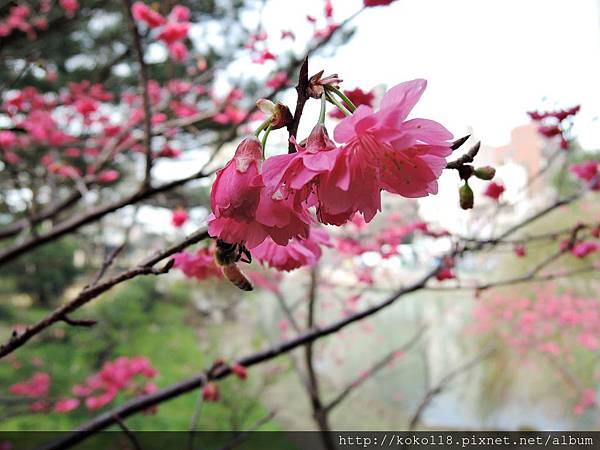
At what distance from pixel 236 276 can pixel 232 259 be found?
0.02 metres

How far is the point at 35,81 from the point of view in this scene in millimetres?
4188

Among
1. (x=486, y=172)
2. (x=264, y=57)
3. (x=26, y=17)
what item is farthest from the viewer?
(x=26, y=17)

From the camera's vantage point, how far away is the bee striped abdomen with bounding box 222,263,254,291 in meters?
0.40

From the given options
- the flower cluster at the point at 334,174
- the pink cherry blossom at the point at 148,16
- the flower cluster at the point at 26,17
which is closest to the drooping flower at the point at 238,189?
the flower cluster at the point at 334,174

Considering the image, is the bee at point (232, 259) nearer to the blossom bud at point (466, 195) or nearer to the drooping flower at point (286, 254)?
the drooping flower at point (286, 254)

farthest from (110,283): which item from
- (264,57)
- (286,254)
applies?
(264,57)

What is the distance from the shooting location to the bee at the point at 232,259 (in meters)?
0.39

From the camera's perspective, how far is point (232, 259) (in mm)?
398

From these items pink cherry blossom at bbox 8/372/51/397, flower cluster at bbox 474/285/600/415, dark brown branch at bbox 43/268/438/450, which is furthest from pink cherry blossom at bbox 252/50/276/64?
flower cluster at bbox 474/285/600/415

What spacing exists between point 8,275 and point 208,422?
4.13m

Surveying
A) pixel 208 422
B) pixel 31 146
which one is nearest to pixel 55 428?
pixel 208 422

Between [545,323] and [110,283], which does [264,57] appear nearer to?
[110,283]

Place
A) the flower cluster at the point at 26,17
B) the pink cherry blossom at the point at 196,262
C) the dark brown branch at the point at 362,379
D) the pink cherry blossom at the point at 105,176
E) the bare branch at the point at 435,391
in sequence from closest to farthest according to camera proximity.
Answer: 1. the pink cherry blossom at the point at 196,262
2. the dark brown branch at the point at 362,379
3. the bare branch at the point at 435,391
4. the pink cherry blossom at the point at 105,176
5. the flower cluster at the point at 26,17

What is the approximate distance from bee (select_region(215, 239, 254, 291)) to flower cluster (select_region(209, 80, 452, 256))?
0.04 metres
